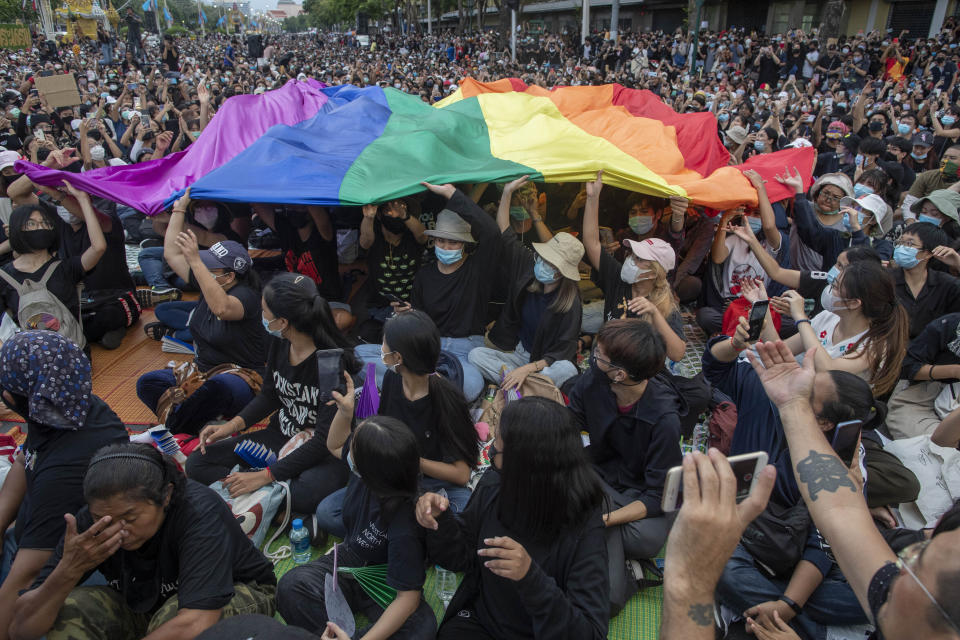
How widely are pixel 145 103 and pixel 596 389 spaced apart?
1281 cm

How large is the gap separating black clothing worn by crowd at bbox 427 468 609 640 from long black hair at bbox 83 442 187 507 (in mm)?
904

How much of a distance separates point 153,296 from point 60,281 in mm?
1571

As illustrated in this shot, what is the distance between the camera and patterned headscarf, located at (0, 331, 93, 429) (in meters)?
2.15

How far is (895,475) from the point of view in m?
2.59

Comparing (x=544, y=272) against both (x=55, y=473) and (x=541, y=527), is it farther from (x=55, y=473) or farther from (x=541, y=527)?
(x=55, y=473)

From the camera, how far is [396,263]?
450 centimetres

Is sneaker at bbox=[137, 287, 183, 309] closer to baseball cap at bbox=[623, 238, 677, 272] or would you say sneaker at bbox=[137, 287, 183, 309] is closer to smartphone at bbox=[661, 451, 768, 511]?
baseball cap at bbox=[623, 238, 677, 272]

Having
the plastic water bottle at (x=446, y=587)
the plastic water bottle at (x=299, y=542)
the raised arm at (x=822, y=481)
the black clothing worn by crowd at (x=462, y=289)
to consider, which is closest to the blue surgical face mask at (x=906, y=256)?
the raised arm at (x=822, y=481)

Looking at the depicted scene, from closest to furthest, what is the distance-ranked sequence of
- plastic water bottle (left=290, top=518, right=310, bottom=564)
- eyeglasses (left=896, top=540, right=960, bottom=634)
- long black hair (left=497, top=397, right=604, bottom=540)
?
eyeglasses (left=896, top=540, right=960, bottom=634)
long black hair (left=497, top=397, right=604, bottom=540)
plastic water bottle (left=290, top=518, right=310, bottom=564)

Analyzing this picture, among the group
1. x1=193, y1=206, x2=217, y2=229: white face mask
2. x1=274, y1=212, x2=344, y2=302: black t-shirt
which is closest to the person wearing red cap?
x1=274, y1=212, x2=344, y2=302: black t-shirt

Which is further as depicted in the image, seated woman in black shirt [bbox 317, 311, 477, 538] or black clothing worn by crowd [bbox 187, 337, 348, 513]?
black clothing worn by crowd [bbox 187, 337, 348, 513]

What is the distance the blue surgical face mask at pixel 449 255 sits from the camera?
4098 millimetres

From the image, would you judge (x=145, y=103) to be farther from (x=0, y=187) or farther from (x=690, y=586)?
(x=690, y=586)

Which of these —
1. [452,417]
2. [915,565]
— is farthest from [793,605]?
[452,417]
